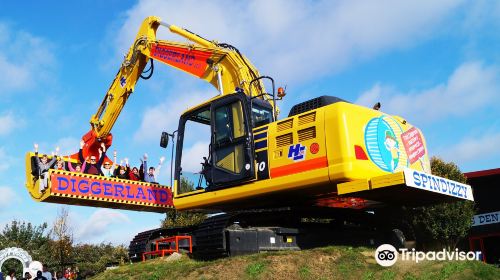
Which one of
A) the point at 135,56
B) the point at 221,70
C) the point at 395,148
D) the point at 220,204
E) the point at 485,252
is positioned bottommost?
the point at 485,252

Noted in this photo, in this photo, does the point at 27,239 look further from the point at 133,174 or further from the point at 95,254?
the point at 133,174

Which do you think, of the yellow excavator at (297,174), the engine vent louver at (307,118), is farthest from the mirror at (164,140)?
the engine vent louver at (307,118)

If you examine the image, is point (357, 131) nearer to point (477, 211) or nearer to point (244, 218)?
point (244, 218)

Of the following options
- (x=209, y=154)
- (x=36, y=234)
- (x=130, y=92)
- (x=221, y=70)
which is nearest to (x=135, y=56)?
(x=130, y=92)

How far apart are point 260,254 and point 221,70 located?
7015 mm

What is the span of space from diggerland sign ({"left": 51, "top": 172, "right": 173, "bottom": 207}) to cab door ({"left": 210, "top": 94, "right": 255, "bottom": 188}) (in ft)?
23.1

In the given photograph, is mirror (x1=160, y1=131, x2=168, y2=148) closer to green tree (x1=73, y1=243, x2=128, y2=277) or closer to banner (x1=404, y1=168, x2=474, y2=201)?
banner (x1=404, y1=168, x2=474, y2=201)

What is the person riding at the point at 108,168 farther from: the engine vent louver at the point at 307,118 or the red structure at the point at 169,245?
the engine vent louver at the point at 307,118

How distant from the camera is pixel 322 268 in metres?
8.08

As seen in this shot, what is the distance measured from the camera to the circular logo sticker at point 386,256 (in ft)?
26.3

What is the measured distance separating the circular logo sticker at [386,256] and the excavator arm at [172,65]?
483 cm

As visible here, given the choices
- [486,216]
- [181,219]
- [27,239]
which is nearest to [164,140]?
[181,219]

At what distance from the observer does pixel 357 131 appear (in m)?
8.82

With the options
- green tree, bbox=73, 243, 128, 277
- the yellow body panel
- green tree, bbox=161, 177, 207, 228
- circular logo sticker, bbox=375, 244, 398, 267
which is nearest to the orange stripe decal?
the yellow body panel
